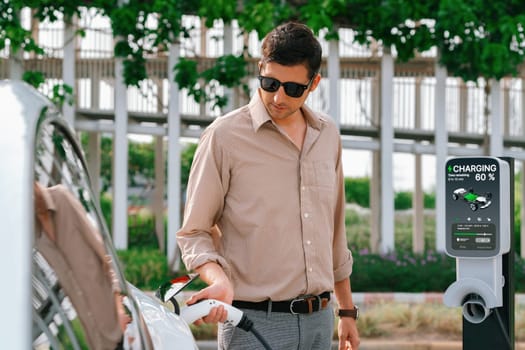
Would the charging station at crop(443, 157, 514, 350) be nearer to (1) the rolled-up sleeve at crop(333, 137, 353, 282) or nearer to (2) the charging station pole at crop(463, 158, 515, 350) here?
(2) the charging station pole at crop(463, 158, 515, 350)

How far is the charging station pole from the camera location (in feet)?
17.5

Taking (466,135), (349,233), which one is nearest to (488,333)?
(466,135)

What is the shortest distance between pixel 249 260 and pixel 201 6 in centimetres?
1031

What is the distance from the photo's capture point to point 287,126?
11.5 ft

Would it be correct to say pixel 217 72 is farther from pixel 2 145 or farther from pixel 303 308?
pixel 2 145

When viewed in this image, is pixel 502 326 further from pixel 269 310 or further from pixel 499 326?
pixel 269 310

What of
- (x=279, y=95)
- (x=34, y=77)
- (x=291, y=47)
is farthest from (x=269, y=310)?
(x=34, y=77)

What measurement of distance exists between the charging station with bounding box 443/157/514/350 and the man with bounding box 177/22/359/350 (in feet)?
6.00

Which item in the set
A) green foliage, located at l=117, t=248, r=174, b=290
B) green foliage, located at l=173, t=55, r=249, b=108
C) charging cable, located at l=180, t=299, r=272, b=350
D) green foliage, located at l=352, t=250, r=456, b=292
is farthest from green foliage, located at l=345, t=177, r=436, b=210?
charging cable, located at l=180, t=299, r=272, b=350

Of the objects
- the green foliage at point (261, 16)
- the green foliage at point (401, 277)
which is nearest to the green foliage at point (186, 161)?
the green foliage at point (261, 16)

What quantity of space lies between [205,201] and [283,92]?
42 cm

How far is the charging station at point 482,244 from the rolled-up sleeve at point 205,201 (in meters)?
2.08

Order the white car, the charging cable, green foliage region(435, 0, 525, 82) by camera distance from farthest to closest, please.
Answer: green foliage region(435, 0, 525, 82) < the charging cable < the white car

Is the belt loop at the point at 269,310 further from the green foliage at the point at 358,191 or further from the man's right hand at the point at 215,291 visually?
the green foliage at the point at 358,191
